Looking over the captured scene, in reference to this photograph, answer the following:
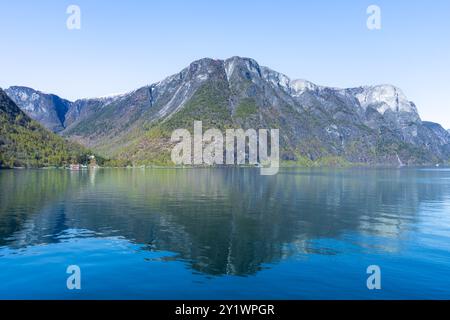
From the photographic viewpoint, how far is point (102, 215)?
81.9 meters

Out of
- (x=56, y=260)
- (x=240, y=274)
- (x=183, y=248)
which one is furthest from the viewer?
(x=183, y=248)

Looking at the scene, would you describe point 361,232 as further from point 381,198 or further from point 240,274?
point 381,198

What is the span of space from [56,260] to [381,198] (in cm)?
10277

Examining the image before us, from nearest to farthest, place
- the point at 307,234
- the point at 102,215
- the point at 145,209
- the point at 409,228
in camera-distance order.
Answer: the point at 307,234 → the point at 409,228 → the point at 102,215 → the point at 145,209

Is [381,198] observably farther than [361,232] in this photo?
Yes

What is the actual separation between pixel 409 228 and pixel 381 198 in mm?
53687

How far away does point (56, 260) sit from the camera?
47438 millimetres

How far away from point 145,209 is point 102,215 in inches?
450
